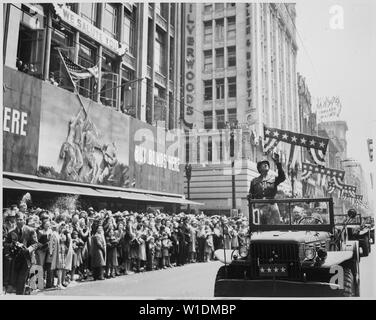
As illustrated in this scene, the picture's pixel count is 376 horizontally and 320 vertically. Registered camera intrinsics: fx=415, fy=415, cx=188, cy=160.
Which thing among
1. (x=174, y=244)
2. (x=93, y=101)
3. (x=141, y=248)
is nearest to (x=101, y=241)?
(x=141, y=248)

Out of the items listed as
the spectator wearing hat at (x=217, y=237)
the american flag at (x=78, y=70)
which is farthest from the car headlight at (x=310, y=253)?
the american flag at (x=78, y=70)

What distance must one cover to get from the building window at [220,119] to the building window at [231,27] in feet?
3.98

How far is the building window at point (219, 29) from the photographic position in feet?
20.0

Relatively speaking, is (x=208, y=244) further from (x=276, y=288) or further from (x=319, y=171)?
(x=319, y=171)

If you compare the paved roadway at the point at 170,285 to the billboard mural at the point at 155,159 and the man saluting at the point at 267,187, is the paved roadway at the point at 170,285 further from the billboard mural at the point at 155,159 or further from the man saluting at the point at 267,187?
the billboard mural at the point at 155,159

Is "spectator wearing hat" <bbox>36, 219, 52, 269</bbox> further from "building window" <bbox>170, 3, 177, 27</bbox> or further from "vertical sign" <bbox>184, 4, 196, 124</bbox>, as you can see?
"building window" <bbox>170, 3, 177, 27</bbox>

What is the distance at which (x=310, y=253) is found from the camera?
4.39 m

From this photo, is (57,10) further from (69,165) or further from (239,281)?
(239,281)

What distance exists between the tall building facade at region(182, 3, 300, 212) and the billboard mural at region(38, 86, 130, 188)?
1.05m

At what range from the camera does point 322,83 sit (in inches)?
228

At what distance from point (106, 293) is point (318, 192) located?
306cm

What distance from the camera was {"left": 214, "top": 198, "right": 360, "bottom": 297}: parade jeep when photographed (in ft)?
14.3

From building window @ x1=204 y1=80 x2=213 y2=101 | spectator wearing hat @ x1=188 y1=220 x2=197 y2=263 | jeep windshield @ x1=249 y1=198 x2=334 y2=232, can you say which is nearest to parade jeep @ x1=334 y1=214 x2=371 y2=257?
jeep windshield @ x1=249 y1=198 x2=334 y2=232

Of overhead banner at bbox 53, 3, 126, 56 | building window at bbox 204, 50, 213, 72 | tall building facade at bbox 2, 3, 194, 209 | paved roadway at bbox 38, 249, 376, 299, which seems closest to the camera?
paved roadway at bbox 38, 249, 376, 299
